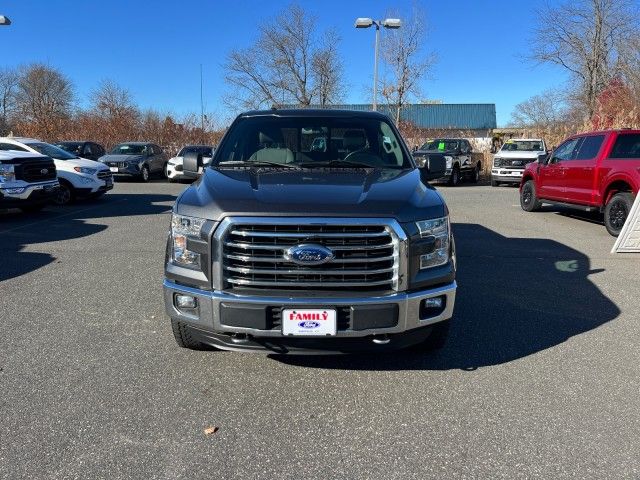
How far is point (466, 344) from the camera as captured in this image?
13.8 ft

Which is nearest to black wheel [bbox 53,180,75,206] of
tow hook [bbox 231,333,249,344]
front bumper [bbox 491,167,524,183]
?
tow hook [bbox 231,333,249,344]

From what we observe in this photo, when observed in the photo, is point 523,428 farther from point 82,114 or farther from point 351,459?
point 82,114

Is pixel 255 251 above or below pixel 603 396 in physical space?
above

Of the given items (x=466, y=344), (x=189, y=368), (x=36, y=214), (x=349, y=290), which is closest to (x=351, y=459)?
(x=349, y=290)

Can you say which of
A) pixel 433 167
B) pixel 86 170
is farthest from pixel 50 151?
pixel 433 167

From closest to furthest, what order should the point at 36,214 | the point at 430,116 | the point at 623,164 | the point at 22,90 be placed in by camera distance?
the point at 623,164 < the point at 36,214 < the point at 430,116 < the point at 22,90

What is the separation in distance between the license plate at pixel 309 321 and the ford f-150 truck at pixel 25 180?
958 cm

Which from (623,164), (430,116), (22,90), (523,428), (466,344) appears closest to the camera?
(523,428)

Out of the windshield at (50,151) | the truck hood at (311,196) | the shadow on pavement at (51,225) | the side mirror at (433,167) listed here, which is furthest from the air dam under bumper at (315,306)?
the windshield at (50,151)

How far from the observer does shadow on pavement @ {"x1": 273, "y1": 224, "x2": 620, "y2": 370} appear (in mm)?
3928

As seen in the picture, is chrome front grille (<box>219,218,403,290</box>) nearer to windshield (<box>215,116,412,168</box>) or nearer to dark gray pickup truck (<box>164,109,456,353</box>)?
dark gray pickup truck (<box>164,109,456,353</box>)

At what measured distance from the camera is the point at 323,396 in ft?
11.1

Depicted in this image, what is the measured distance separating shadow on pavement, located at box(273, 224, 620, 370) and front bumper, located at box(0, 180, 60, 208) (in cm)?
878

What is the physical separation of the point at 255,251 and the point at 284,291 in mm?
302
